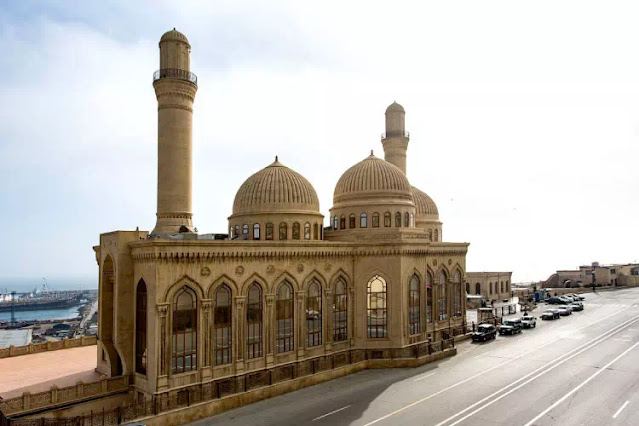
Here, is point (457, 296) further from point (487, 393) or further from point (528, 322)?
point (487, 393)

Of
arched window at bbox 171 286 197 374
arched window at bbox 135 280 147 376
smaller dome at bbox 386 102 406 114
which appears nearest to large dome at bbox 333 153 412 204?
smaller dome at bbox 386 102 406 114

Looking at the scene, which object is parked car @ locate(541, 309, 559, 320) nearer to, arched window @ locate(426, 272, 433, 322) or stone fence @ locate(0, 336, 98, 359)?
arched window @ locate(426, 272, 433, 322)

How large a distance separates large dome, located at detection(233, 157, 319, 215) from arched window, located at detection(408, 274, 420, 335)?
984cm

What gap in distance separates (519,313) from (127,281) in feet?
176

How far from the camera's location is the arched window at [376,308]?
36.1 m

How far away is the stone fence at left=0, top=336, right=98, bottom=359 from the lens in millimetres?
33281

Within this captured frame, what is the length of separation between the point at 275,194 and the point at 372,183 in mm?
9191

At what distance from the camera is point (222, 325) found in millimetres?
28391

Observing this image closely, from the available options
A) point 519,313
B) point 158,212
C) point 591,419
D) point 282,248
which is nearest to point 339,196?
point 282,248

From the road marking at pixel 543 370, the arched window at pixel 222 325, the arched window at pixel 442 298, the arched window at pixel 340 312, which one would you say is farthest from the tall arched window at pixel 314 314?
the arched window at pixel 442 298

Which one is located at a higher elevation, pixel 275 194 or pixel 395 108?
pixel 395 108

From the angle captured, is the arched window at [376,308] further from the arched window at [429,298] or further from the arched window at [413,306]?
the arched window at [429,298]

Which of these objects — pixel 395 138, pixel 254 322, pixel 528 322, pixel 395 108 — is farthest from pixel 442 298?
pixel 395 108

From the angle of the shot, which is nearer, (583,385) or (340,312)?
(583,385)
